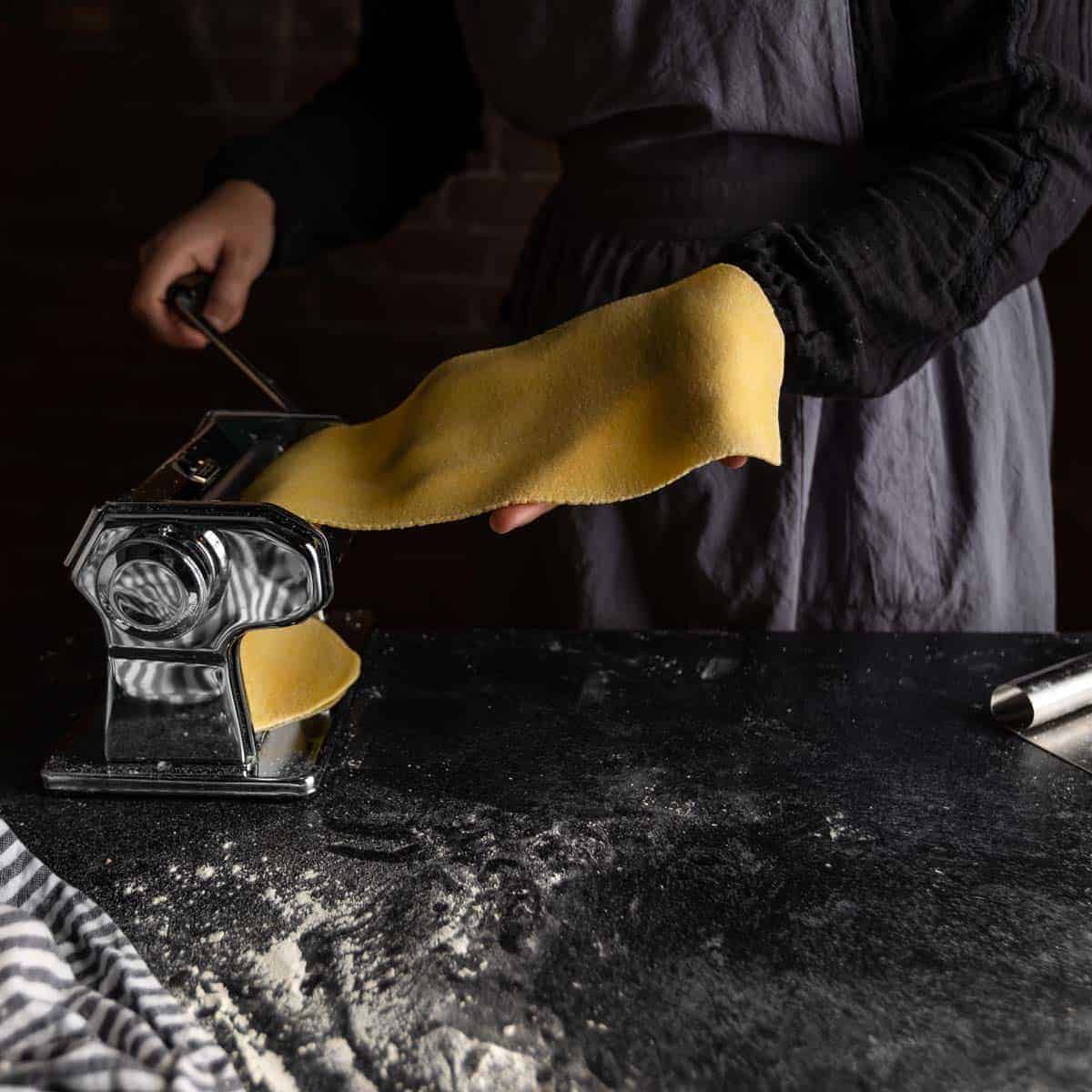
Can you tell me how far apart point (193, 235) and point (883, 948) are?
30.2 inches

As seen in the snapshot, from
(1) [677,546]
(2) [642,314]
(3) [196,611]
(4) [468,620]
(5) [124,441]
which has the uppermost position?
(2) [642,314]

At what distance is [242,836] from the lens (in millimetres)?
616

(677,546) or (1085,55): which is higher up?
(1085,55)

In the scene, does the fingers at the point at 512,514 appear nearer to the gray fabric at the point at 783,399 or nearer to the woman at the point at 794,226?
the woman at the point at 794,226

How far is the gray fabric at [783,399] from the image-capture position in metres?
0.81

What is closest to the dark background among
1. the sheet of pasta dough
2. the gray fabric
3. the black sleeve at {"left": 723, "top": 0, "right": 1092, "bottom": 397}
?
the gray fabric

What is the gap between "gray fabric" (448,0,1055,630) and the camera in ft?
2.67

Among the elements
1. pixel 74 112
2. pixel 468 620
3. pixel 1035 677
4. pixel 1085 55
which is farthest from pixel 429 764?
pixel 74 112

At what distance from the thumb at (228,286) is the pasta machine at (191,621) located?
300 millimetres

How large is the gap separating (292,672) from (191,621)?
0.12m

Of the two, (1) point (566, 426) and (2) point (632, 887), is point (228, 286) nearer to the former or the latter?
(1) point (566, 426)

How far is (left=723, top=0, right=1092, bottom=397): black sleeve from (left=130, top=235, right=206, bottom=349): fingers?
0.51 metres

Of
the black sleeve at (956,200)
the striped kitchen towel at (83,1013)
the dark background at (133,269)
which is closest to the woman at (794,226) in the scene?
the black sleeve at (956,200)

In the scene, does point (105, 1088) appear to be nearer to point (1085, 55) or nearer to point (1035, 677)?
point (1035, 677)
